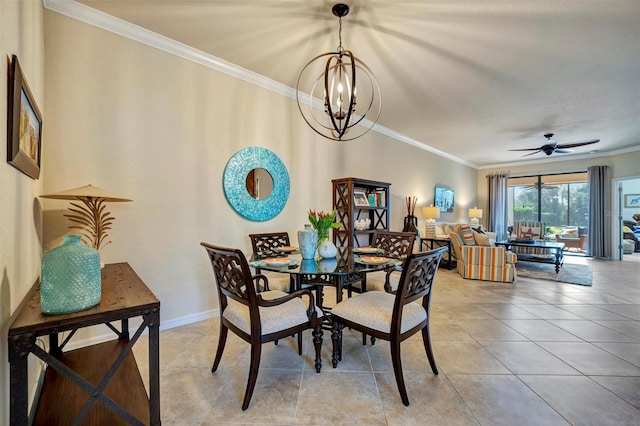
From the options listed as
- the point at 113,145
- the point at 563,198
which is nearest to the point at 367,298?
the point at 113,145

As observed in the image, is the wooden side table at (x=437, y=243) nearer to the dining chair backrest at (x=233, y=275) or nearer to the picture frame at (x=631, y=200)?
the dining chair backrest at (x=233, y=275)

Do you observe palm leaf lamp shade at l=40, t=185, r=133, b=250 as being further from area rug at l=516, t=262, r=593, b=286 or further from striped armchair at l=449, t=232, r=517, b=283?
area rug at l=516, t=262, r=593, b=286

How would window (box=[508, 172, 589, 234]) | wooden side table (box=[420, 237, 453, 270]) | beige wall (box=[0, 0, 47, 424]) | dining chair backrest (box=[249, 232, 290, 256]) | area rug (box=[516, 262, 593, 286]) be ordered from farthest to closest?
window (box=[508, 172, 589, 234]), wooden side table (box=[420, 237, 453, 270]), area rug (box=[516, 262, 593, 286]), dining chair backrest (box=[249, 232, 290, 256]), beige wall (box=[0, 0, 47, 424])

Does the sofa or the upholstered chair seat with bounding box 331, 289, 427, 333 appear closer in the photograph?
the upholstered chair seat with bounding box 331, 289, 427, 333

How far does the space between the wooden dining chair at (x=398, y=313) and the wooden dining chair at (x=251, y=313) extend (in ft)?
0.60

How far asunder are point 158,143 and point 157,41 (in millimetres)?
909

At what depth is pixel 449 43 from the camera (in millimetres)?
2398

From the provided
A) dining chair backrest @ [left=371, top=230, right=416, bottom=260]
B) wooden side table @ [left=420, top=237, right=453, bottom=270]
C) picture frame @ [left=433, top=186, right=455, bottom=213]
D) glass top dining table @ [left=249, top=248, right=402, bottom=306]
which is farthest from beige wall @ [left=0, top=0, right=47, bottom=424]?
picture frame @ [left=433, top=186, right=455, bottom=213]

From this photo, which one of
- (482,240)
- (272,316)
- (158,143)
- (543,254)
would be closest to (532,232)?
(543,254)

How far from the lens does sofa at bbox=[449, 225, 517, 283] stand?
4199 mm

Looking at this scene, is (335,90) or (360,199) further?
(360,199)

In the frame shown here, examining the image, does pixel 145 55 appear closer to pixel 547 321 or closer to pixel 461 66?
pixel 461 66

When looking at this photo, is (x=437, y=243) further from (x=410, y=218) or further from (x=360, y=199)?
(x=360, y=199)

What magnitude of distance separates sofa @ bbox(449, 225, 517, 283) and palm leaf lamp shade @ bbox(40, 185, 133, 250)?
15.6 ft
